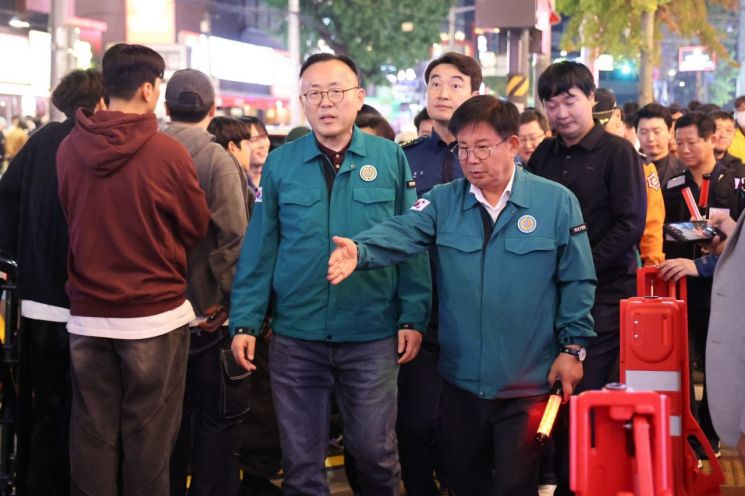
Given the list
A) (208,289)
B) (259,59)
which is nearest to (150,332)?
(208,289)

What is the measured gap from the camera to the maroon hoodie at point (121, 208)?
15.9 feet

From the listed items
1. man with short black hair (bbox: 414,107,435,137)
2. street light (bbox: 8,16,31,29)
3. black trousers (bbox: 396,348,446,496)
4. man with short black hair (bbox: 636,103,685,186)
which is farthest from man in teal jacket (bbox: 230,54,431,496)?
street light (bbox: 8,16,31,29)

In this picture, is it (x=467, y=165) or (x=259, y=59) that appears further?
(x=259, y=59)

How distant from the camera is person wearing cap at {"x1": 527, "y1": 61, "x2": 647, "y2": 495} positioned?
18.6ft

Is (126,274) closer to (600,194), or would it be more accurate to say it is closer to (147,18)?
(600,194)

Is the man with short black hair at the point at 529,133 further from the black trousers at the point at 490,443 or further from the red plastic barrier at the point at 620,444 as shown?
the red plastic barrier at the point at 620,444

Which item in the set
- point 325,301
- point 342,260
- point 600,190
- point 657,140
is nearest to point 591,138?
point 600,190

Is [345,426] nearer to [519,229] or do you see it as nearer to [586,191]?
[519,229]

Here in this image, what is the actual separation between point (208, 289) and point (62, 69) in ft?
41.2

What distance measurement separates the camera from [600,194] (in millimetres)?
5770

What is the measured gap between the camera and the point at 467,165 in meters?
4.69

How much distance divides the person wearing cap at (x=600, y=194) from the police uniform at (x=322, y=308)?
1.08 metres

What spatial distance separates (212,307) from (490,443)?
152cm

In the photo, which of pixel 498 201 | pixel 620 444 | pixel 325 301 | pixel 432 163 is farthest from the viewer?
pixel 432 163
